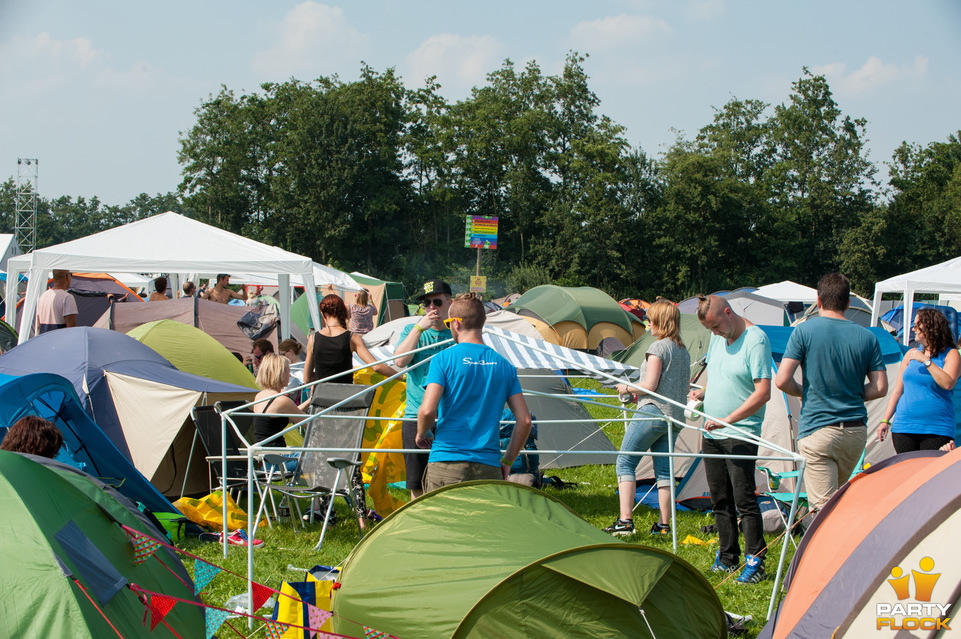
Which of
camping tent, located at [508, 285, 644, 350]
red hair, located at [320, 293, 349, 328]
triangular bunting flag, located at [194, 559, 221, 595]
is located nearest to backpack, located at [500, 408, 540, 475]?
red hair, located at [320, 293, 349, 328]

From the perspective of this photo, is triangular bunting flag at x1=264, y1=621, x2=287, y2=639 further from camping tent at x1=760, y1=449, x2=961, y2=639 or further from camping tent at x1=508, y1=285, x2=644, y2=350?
camping tent at x1=508, y1=285, x2=644, y2=350

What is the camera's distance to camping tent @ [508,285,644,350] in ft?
56.9

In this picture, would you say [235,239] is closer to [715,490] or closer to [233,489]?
[233,489]

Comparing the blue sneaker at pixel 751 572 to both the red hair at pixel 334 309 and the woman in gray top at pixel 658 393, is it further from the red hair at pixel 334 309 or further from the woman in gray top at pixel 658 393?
the red hair at pixel 334 309

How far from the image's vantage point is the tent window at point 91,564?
2723 mm

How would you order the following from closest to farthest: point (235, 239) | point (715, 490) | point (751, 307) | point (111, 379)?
point (715, 490) → point (111, 379) → point (235, 239) → point (751, 307)

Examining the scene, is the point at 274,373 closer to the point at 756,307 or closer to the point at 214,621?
the point at 214,621

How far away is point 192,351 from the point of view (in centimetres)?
774


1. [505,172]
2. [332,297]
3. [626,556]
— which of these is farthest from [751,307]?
[505,172]

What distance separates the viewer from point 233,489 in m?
6.13

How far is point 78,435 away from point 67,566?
9.58 feet

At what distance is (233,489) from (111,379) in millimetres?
1352

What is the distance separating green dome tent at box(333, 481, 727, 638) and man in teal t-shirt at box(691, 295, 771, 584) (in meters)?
1.22

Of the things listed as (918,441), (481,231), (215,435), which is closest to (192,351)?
(215,435)
